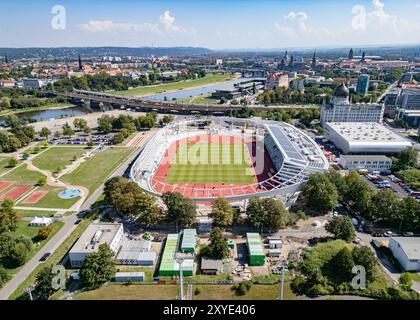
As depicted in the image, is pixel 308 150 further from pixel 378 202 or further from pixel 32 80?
pixel 32 80

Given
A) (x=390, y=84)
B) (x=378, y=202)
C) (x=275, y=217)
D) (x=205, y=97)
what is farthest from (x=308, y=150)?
(x=390, y=84)

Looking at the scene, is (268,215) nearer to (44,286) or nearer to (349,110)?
(44,286)

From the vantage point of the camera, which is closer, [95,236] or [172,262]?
[172,262]

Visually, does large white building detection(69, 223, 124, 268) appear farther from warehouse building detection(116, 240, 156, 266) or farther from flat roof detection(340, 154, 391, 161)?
flat roof detection(340, 154, 391, 161)

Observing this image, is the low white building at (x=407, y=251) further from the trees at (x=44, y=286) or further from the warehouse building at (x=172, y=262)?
the trees at (x=44, y=286)

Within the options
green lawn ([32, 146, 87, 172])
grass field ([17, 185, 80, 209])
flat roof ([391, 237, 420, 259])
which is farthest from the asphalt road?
flat roof ([391, 237, 420, 259])

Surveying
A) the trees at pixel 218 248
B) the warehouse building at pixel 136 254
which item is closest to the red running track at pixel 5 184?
the warehouse building at pixel 136 254

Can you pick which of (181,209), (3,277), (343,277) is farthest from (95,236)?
(343,277)
